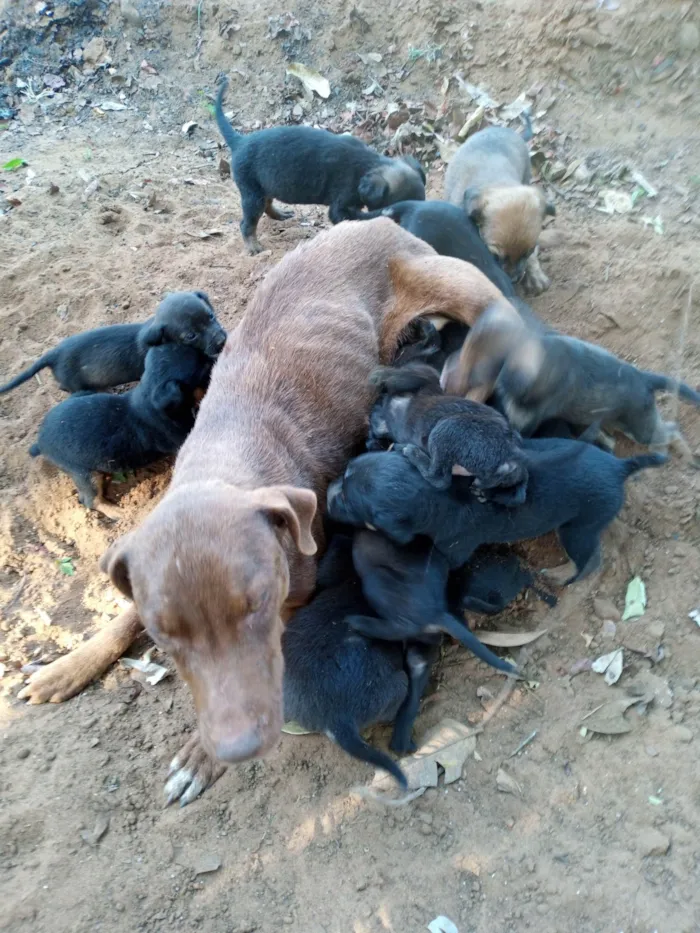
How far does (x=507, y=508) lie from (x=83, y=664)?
2408 millimetres

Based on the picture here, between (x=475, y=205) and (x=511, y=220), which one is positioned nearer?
(x=511, y=220)

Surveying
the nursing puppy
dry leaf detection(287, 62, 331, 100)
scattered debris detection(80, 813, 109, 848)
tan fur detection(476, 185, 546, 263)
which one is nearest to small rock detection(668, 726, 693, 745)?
the nursing puppy

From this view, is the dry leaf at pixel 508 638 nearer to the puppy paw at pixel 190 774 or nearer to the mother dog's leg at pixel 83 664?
the puppy paw at pixel 190 774

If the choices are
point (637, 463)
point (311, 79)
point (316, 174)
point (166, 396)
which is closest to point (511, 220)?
point (316, 174)

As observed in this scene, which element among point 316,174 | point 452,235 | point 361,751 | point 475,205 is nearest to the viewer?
point 361,751

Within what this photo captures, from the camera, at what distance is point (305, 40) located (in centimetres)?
788

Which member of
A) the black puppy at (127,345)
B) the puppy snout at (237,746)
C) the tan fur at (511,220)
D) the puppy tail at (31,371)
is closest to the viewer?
the puppy snout at (237,746)

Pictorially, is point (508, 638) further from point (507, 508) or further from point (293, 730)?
point (293, 730)

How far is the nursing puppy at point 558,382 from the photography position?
156 inches

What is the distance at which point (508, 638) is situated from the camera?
11.8ft

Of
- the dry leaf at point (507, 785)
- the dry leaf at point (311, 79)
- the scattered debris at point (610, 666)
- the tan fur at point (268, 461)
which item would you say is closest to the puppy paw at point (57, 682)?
the tan fur at point (268, 461)

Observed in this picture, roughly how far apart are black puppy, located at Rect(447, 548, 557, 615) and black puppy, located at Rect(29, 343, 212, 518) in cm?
205

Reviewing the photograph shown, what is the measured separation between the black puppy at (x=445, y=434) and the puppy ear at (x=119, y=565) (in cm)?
158

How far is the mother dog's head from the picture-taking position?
236 centimetres
